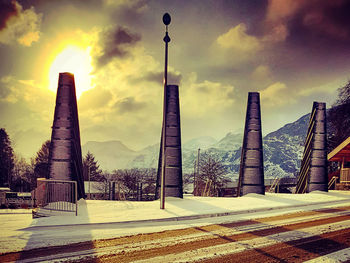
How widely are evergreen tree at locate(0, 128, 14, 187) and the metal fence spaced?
3834 centimetres

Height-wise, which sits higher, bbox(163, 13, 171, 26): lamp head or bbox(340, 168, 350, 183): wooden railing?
bbox(163, 13, 171, 26): lamp head

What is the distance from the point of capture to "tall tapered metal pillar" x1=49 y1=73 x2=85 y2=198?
520 inches

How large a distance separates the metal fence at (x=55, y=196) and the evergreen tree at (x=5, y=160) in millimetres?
38340

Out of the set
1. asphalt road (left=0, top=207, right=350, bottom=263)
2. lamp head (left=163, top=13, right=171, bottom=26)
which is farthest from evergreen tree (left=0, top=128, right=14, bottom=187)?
asphalt road (left=0, top=207, right=350, bottom=263)

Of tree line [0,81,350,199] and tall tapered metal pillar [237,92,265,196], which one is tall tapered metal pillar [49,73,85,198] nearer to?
tall tapered metal pillar [237,92,265,196]

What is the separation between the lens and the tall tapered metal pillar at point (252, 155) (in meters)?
18.0

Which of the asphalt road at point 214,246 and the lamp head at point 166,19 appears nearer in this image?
the asphalt road at point 214,246

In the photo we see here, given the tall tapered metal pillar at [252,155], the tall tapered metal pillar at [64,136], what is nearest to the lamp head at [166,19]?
the tall tapered metal pillar at [64,136]

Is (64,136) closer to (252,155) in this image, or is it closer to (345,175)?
(252,155)

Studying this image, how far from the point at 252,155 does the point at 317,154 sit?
21.4ft

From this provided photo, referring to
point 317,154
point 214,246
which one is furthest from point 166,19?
point 317,154

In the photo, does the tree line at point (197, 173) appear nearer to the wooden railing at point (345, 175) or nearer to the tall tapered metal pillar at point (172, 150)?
the wooden railing at point (345, 175)

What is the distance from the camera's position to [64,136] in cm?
1353

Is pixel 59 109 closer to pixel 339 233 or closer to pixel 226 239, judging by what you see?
pixel 226 239
